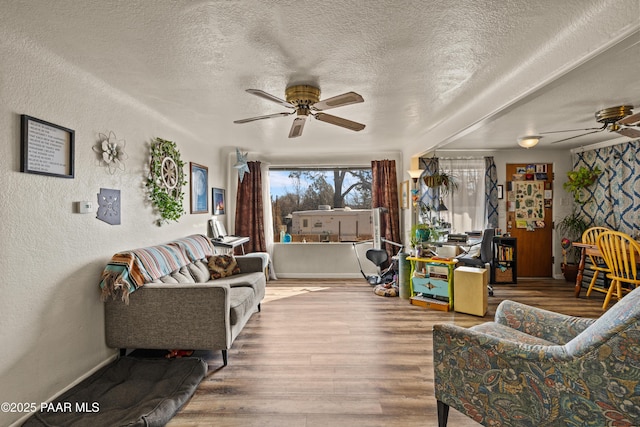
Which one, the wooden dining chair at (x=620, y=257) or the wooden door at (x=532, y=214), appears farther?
the wooden door at (x=532, y=214)

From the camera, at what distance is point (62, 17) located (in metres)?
1.62

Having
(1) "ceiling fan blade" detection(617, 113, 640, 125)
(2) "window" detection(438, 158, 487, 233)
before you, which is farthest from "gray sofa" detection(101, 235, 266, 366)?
(2) "window" detection(438, 158, 487, 233)

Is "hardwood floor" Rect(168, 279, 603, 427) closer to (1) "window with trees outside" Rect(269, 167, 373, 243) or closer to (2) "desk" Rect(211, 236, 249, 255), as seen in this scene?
(2) "desk" Rect(211, 236, 249, 255)

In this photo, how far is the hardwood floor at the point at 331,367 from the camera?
1907 millimetres

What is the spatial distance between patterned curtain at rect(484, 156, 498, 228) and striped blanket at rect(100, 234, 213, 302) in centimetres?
487

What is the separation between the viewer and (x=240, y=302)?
9.20 ft

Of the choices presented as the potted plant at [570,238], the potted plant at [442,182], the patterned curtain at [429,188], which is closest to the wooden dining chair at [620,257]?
the potted plant at [570,238]

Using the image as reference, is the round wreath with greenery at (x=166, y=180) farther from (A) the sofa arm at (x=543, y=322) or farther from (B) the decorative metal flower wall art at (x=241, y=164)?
(A) the sofa arm at (x=543, y=322)

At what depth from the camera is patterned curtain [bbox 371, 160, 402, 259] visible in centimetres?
551

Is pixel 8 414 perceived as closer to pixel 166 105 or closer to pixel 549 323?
pixel 166 105

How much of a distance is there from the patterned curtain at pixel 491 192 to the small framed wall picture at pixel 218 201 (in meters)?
4.62

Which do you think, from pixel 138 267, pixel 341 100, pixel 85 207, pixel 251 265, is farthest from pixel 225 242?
pixel 341 100

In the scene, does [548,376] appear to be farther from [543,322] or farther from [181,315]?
[181,315]

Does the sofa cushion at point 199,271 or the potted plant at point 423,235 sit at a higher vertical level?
the potted plant at point 423,235
